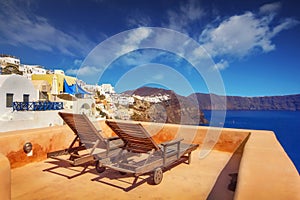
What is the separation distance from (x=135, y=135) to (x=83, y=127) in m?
1.00

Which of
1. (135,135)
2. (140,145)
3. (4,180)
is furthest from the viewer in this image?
(140,145)

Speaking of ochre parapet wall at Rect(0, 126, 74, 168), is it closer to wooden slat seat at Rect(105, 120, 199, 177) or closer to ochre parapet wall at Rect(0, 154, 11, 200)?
wooden slat seat at Rect(105, 120, 199, 177)

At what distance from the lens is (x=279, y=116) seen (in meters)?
106

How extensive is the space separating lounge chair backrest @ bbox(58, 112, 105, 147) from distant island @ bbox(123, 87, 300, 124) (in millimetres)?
5894

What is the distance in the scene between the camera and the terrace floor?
8.92ft

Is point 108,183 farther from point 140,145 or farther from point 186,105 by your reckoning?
point 186,105

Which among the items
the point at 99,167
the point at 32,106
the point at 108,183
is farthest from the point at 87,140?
the point at 32,106

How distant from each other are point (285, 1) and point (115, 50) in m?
22.2

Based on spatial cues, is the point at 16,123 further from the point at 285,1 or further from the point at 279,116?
the point at 279,116

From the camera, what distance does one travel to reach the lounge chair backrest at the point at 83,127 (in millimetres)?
3420

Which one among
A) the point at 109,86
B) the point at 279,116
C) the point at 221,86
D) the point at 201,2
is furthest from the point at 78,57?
the point at 279,116

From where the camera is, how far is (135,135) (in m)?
3.23

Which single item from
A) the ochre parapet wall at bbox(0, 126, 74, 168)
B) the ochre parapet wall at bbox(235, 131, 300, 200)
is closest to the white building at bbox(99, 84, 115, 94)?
the ochre parapet wall at bbox(0, 126, 74, 168)

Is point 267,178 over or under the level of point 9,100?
under
